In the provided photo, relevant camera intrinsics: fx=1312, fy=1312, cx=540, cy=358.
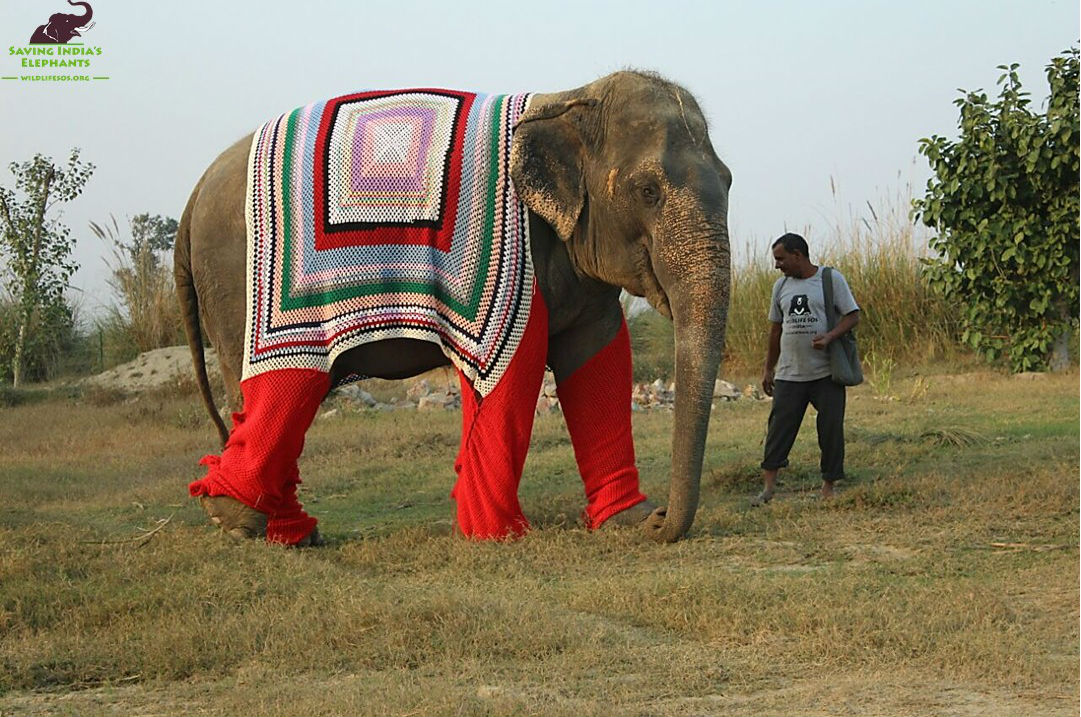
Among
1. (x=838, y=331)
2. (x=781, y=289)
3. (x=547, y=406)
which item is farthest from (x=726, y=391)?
(x=838, y=331)

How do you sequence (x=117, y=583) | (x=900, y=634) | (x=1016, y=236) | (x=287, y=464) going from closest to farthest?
(x=900, y=634), (x=117, y=583), (x=287, y=464), (x=1016, y=236)

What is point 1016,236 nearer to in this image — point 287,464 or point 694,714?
point 287,464

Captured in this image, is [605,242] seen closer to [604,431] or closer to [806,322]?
[604,431]

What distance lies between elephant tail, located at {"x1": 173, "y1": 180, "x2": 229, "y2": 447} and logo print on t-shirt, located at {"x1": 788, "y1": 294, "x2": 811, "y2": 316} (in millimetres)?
3114

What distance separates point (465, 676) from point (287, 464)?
98.9 inches

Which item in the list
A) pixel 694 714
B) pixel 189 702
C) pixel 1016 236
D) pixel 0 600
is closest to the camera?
pixel 694 714

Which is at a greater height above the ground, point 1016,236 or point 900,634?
point 1016,236

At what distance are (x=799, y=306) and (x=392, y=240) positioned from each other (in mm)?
2386

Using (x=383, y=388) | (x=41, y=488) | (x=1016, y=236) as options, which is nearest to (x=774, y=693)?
(x=41, y=488)

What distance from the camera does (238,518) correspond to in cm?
620

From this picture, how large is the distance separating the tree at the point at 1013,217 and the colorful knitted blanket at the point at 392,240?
802 centimetres

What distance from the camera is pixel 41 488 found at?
330 inches

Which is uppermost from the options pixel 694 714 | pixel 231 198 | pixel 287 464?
pixel 231 198

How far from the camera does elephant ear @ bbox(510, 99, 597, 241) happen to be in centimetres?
605
